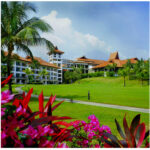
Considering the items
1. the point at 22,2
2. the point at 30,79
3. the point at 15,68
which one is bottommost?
the point at 30,79

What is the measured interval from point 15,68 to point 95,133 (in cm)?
5027

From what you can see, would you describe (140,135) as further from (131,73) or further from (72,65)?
(72,65)

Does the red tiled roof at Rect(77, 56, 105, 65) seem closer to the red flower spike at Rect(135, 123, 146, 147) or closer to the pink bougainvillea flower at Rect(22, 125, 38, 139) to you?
the red flower spike at Rect(135, 123, 146, 147)

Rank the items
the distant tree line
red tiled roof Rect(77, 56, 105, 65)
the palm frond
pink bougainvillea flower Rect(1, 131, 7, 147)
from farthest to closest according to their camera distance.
A: red tiled roof Rect(77, 56, 105, 65) → the distant tree line → the palm frond → pink bougainvillea flower Rect(1, 131, 7, 147)

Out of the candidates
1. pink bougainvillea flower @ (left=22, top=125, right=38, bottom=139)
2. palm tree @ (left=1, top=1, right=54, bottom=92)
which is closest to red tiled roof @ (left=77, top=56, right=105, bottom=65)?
palm tree @ (left=1, top=1, right=54, bottom=92)

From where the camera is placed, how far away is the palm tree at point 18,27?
11.2 metres

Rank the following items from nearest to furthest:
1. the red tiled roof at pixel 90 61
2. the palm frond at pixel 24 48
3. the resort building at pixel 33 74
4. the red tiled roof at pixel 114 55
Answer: the palm frond at pixel 24 48 → the resort building at pixel 33 74 → the red tiled roof at pixel 90 61 → the red tiled roof at pixel 114 55

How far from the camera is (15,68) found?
48750 millimetres

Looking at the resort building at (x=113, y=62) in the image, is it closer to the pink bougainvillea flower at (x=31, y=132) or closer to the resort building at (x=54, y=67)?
the resort building at (x=54, y=67)

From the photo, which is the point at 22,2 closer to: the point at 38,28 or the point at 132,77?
the point at 38,28

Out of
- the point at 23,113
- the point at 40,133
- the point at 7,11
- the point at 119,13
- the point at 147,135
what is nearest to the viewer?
the point at 40,133

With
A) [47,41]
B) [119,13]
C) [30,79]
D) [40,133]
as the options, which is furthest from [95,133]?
[30,79]

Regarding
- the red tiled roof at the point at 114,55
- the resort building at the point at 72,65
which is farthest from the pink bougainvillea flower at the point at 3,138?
the red tiled roof at the point at 114,55

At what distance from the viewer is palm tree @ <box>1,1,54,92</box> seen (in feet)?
36.8
